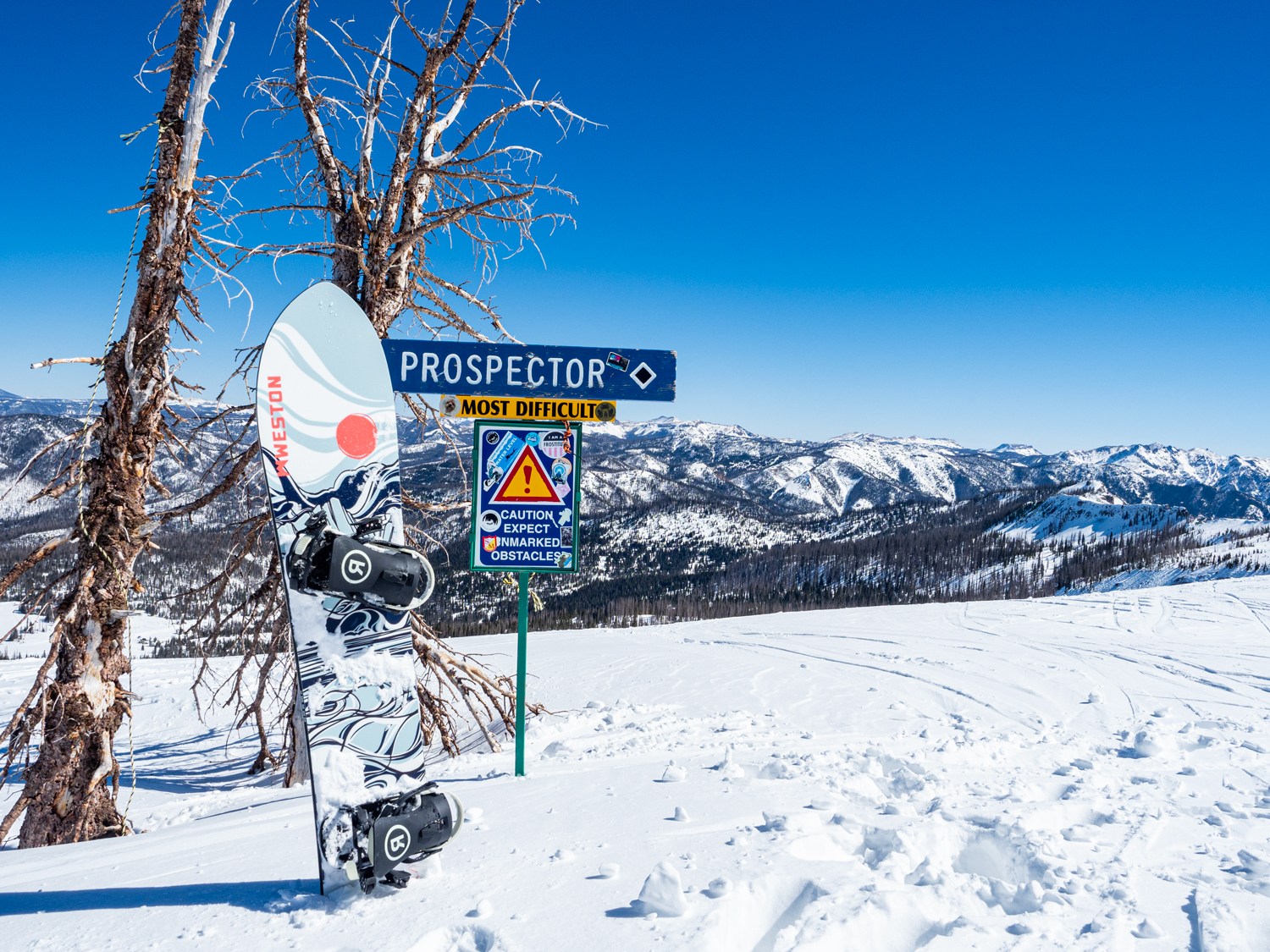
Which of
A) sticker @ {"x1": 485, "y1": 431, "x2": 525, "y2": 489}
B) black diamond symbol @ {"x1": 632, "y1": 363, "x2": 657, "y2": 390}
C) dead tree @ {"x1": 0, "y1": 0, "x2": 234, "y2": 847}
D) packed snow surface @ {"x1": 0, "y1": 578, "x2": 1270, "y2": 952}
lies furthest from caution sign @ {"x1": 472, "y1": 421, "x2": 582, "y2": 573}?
dead tree @ {"x1": 0, "y1": 0, "x2": 234, "y2": 847}

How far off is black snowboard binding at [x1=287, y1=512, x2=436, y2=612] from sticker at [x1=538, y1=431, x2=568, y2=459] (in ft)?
5.86

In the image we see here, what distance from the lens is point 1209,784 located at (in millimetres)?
4523

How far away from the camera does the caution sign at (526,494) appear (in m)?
4.76

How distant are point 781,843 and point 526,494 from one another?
271cm

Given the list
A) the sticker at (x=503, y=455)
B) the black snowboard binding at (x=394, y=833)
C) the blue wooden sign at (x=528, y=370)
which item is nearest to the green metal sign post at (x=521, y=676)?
the sticker at (x=503, y=455)

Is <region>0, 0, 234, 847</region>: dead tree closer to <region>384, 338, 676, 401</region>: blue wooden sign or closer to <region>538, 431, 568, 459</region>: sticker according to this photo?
<region>384, 338, 676, 401</region>: blue wooden sign

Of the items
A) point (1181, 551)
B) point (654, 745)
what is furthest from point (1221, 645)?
point (1181, 551)

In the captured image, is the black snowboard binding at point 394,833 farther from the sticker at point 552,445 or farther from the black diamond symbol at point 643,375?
the black diamond symbol at point 643,375

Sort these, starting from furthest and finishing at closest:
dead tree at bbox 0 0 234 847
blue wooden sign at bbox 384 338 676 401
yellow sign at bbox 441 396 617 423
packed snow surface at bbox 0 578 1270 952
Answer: dead tree at bbox 0 0 234 847 < yellow sign at bbox 441 396 617 423 < blue wooden sign at bbox 384 338 676 401 < packed snow surface at bbox 0 578 1270 952

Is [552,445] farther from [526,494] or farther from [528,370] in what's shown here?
[528,370]

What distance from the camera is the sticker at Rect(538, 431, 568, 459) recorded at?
4.79 meters

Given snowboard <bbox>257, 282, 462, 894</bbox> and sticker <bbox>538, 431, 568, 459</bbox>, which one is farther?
sticker <bbox>538, 431, 568, 459</bbox>

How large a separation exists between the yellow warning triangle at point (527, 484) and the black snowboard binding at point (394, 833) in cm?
210

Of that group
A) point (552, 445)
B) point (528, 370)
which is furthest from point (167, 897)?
point (528, 370)
